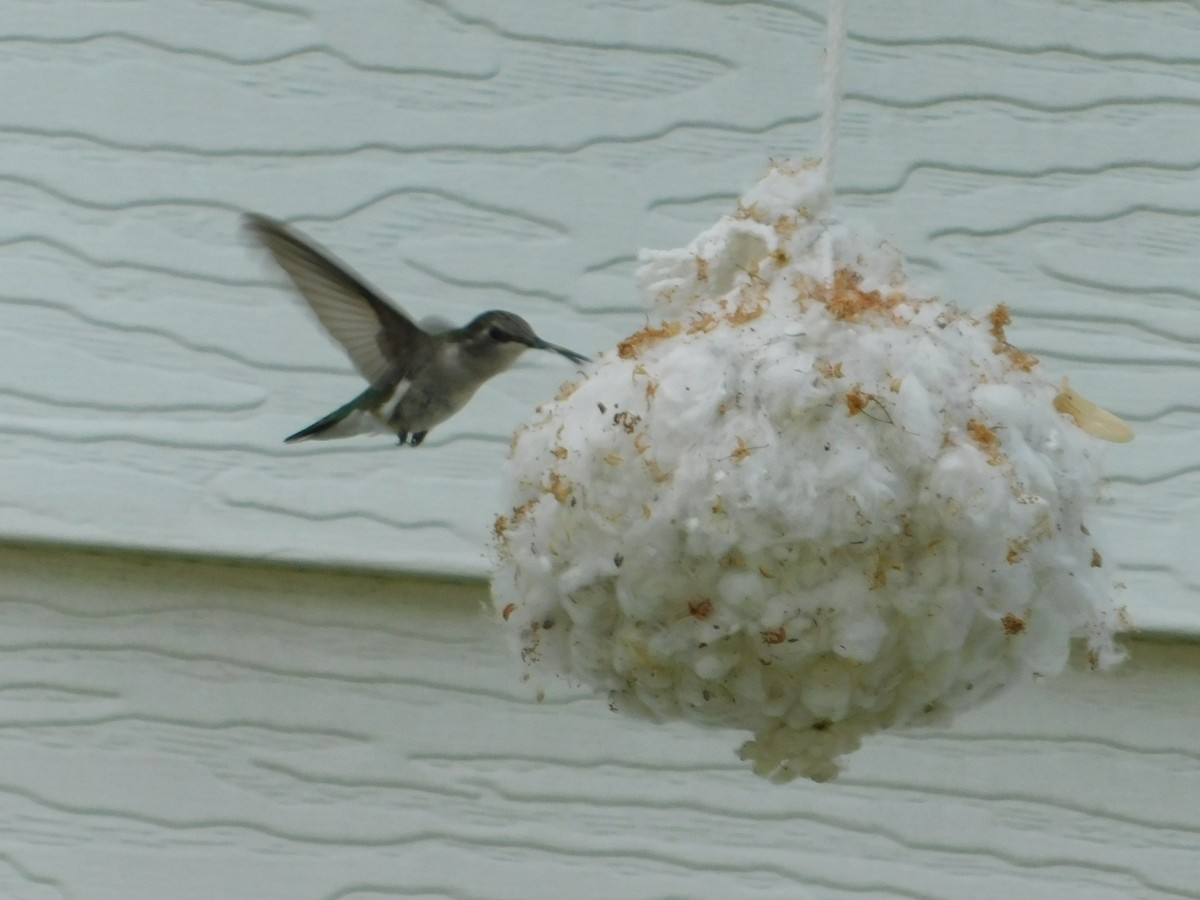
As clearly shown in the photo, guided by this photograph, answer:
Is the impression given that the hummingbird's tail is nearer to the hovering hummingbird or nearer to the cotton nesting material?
the hovering hummingbird

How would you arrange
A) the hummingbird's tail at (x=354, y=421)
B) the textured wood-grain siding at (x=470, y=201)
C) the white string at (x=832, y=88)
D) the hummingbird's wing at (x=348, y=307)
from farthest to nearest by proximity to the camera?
the textured wood-grain siding at (x=470, y=201)
the hummingbird's tail at (x=354, y=421)
the hummingbird's wing at (x=348, y=307)
the white string at (x=832, y=88)

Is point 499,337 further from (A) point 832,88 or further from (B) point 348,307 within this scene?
(A) point 832,88

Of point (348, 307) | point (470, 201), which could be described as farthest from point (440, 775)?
point (348, 307)

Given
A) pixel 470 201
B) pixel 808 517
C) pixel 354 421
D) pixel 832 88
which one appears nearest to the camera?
pixel 808 517

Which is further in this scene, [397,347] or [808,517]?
[397,347]

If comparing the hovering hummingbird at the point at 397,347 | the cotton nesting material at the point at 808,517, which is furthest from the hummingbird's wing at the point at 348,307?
the cotton nesting material at the point at 808,517

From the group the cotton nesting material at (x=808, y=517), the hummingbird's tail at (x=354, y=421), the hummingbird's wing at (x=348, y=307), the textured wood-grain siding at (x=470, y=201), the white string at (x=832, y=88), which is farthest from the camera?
the textured wood-grain siding at (x=470, y=201)

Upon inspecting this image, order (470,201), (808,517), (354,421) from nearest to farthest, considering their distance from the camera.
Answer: (808,517) < (354,421) < (470,201)

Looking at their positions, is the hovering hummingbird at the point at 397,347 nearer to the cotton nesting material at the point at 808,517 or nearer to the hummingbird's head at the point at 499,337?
the hummingbird's head at the point at 499,337
